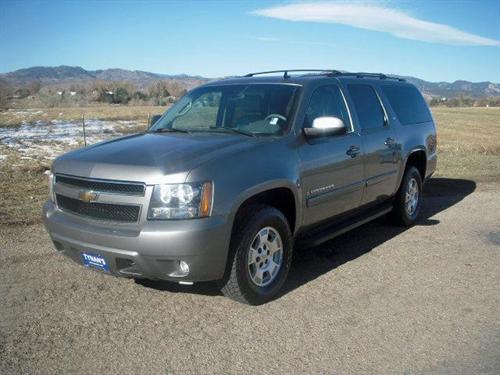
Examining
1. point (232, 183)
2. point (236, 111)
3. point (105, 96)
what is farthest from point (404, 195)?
point (105, 96)

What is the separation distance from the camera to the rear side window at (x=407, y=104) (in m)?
6.51

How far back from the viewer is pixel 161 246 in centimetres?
361

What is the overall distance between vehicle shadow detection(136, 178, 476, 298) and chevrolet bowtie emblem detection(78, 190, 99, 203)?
1129 millimetres

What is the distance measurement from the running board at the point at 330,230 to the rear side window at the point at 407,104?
1.47 m

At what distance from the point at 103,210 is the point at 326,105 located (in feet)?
8.22

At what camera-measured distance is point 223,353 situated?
3443mm

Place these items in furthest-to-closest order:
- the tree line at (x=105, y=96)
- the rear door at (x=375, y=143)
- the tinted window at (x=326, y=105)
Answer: the tree line at (x=105, y=96), the rear door at (x=375, y=143), the tinted window at (x=326, y=105)

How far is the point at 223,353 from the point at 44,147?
14.3m

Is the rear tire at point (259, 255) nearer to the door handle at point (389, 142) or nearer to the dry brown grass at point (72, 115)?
the door handle at point (389, 142)

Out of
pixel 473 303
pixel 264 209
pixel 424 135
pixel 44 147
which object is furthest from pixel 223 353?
pixel 44 147

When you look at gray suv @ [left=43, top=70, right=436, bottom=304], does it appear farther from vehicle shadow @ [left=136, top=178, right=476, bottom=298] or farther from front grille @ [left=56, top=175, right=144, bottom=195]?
vehicle shadow @ [left=136, top=178, right=476, bottom=298]

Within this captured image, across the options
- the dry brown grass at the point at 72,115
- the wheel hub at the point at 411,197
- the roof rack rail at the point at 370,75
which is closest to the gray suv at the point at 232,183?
the roof rack rail at the point at 370,75

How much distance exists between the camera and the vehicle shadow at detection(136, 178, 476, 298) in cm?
465

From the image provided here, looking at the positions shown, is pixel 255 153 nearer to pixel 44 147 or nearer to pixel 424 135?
pixel 424 135
